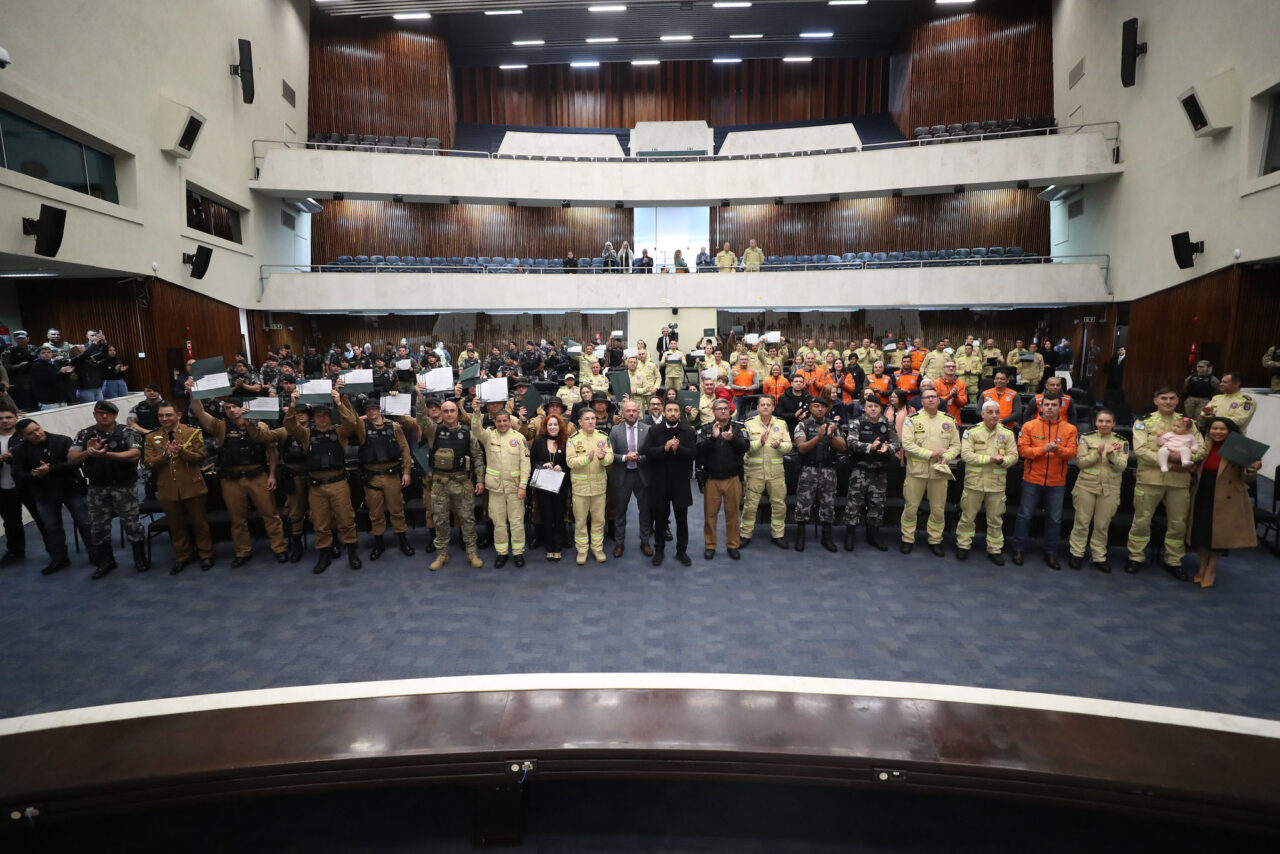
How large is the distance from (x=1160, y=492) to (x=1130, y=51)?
533 inches

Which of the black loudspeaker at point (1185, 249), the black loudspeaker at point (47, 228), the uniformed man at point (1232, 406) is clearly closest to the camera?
the uniformed man at point (1232, 406)


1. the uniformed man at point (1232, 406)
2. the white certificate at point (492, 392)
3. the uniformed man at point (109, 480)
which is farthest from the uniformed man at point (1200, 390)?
the uniformed man at point (109, 480)

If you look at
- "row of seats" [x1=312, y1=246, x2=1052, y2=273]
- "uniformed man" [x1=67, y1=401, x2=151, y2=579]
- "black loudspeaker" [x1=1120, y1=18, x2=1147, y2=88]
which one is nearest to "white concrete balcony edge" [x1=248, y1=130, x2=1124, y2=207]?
"black loudspeaker" [x1=1120, y1=18, x2=1147, y2=88]

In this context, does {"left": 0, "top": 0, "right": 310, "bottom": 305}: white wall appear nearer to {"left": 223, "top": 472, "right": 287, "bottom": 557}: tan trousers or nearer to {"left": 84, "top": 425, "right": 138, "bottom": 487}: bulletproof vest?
{"left": 84, "top": 425, "right": 138, "bottom": 487}: bulletproof vest

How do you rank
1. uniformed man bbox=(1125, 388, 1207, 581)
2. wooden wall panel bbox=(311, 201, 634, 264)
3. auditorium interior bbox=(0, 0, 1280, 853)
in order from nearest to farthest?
auditorium interior bbox=(0, 0, 1280, 853) < uniformed man bbox=(1125, 388, 1207, 581) < wooden wall panel bbox=(311, 201, 634, 264)

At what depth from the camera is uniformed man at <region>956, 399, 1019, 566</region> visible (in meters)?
6.06

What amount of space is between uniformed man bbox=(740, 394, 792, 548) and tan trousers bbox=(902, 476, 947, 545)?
1300mm

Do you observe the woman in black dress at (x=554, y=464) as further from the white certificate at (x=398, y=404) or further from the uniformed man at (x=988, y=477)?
the uniformed man at (x=988, y=477)

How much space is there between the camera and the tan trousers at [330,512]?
20.4ft

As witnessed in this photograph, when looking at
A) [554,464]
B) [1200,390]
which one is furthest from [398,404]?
[1200,390]

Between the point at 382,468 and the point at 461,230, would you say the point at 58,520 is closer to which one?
the point at 382,468

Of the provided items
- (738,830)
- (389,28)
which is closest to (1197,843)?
(738,830)

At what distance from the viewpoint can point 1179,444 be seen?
5613mm

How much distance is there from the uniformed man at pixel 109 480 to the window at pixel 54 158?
6978mm
